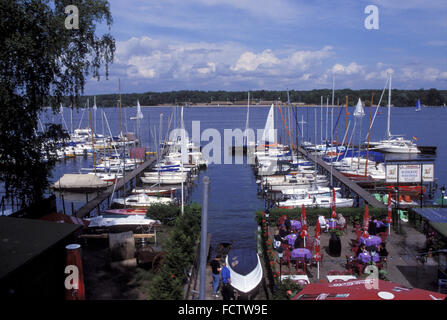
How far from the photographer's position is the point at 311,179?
37344 millimetres

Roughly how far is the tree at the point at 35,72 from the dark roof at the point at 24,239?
5227mm

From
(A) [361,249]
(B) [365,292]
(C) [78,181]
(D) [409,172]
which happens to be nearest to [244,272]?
(A) [361,249]

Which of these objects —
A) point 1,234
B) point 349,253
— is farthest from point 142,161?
point 1,234

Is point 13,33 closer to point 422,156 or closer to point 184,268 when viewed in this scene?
point 184,268

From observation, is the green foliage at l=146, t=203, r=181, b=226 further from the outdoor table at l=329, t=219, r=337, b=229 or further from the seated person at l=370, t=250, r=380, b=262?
the seated person at l=370, t=250, r=380, b=262

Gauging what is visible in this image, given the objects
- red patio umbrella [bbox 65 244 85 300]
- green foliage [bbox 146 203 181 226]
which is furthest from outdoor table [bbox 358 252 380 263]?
green foliage [bbox 146 203 181 226]

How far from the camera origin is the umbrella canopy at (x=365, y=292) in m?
7.69

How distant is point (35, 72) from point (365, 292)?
14.0m

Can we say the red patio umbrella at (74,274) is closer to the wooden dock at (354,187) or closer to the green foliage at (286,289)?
the green foliage at (286,289)

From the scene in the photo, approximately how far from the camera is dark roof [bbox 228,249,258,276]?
13.4 meters

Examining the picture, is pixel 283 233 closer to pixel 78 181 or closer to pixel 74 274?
pixel 74 274

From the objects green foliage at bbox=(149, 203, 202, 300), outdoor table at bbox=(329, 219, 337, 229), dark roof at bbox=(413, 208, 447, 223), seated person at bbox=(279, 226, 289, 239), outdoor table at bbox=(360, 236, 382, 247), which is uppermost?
dark roof at bbox=(413, 208, 447, 223)

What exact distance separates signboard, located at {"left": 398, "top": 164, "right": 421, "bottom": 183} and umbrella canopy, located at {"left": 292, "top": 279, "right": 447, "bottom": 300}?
16386mm
